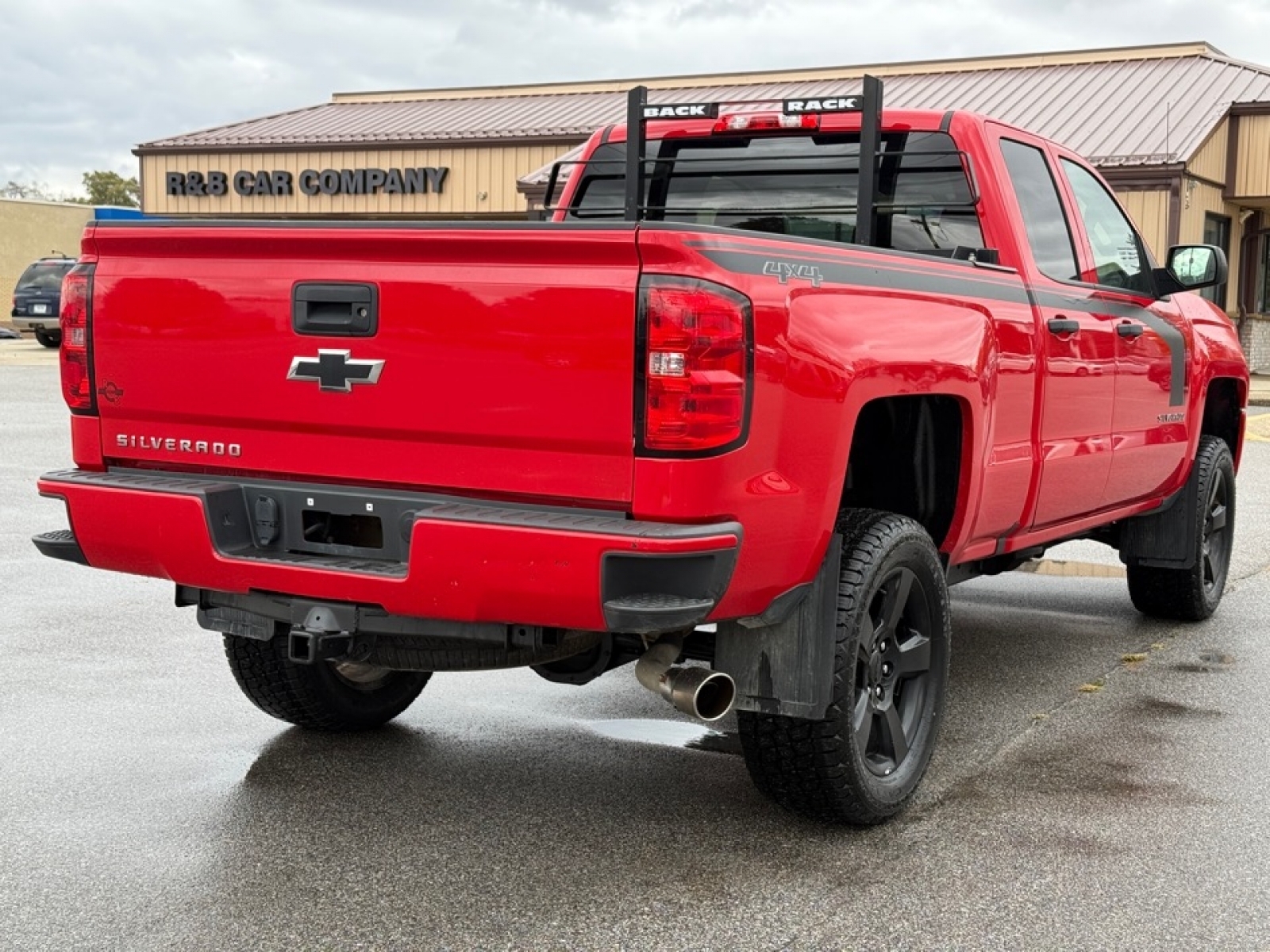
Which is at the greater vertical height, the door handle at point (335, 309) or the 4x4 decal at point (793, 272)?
the 4x4 decal at point (793, 272)

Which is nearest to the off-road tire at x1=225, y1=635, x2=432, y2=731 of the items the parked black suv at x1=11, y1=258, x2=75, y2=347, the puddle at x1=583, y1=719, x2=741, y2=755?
the puddle at x1=583, y1=719, x2=741, y2=755

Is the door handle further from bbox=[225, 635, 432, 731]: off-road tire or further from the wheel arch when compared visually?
the wheel arch

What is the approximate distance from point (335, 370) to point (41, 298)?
30.6m

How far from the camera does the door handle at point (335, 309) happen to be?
3826mm

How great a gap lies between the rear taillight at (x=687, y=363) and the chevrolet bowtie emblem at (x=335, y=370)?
0.71m

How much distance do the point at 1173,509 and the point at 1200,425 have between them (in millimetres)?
393

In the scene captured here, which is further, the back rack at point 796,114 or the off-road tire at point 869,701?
the back rack at point 796,114

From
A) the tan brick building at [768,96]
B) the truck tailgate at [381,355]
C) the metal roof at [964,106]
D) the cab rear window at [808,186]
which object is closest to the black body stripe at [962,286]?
the truck tailgate at [381,355]

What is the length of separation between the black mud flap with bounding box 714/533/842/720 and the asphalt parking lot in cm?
45

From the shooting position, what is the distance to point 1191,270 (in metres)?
6.35

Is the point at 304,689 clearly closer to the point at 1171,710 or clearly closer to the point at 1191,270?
the point at 1171,710

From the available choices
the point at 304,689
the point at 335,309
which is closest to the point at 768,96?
the point at 304,689

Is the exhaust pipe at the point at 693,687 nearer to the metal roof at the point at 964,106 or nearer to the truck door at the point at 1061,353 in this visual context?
the truck door at the point at 1061,353

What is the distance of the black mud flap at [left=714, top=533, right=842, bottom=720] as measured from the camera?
4.03 metres
